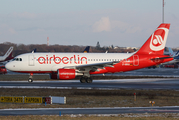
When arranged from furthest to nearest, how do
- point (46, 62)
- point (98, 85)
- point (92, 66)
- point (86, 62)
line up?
point (86, 62)
point (46, 62)
point (92, 66)
point (98, 85)

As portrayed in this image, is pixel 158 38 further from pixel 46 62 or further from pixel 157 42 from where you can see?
pixel 46 62

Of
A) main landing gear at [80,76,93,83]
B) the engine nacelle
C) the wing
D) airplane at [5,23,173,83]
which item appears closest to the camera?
the engine nacelle

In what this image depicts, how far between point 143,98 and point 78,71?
17.1m

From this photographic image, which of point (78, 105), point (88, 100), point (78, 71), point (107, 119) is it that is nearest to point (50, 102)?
point (78, 105)

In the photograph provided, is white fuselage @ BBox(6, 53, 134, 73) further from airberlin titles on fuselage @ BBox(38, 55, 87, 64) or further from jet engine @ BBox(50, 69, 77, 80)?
jet engine @ BBox(50, 69, 77, 80)

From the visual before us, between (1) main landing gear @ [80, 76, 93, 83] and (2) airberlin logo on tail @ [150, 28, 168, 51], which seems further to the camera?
(2) airberlin logo on tail @ [150, 28, 168, 51]

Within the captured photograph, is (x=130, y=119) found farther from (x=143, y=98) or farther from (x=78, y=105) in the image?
(x=143, y=98)

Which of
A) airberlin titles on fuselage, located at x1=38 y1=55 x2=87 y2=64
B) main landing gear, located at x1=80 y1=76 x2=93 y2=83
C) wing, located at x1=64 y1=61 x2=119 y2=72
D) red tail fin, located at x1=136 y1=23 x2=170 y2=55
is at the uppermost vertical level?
red tail fin, located at x1=136 y1=23 x2=170 y2=55

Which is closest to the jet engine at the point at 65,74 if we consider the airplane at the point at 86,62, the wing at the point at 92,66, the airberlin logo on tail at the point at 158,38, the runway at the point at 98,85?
the airplane at the point at 86,62

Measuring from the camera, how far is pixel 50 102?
21.7 meters

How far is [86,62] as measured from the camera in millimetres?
42125

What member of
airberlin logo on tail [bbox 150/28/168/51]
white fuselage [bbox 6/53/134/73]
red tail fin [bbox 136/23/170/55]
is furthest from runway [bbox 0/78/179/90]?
airberlin logo on tail [bbox 150/28/168/51]

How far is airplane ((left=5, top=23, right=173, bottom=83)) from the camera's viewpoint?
40844 mm

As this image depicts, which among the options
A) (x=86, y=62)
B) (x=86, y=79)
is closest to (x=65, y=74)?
(x=86, y=79)
